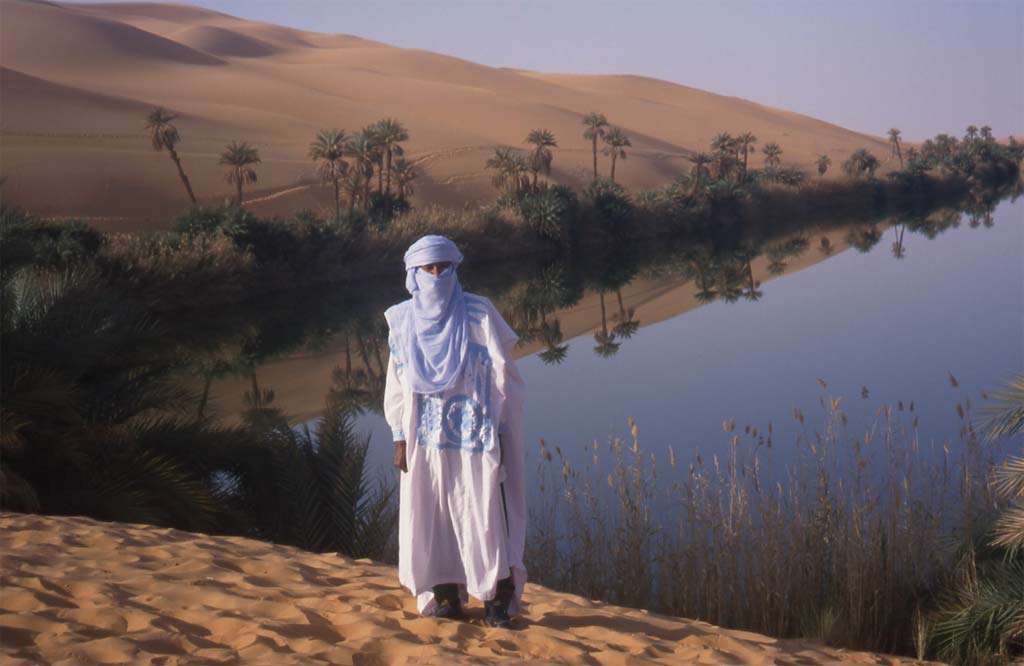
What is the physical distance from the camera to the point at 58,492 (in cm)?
802

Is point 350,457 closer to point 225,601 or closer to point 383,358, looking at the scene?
point 225,601

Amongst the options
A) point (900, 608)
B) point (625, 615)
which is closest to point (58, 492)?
point (625, 615)

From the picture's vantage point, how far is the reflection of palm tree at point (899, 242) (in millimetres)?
35312

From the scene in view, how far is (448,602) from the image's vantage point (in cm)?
506

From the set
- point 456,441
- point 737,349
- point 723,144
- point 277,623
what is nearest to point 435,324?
point 456,441

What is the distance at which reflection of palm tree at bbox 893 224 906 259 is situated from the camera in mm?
35312

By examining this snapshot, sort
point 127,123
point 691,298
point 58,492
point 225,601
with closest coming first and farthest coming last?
1. point 225,601
2. point 58,492
3. point 691,298
4. point 127,123

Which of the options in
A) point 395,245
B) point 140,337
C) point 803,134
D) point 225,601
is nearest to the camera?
point 225,601

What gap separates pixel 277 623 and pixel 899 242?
3725cm

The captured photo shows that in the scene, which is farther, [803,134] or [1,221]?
[803,134]

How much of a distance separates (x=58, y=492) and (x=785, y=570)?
5167 mm

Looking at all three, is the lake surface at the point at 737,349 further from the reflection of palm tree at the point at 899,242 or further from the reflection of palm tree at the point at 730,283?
the reflection of palm tree at the point at 899,242

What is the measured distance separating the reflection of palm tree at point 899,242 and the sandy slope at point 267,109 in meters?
20.0

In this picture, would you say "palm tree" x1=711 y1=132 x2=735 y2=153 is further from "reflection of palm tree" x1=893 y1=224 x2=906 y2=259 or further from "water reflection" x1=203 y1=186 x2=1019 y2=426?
"water reflection" x1=203 y1=186 x2=1019 y2=426
